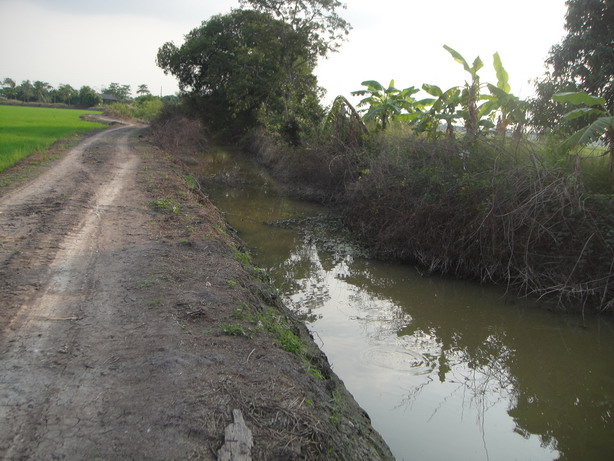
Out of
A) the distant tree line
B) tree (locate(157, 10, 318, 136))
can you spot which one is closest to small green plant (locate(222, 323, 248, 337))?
tree (locate(157, 10, 318, 136))

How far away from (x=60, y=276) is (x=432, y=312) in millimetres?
5842

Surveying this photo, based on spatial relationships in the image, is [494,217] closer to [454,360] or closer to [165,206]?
[454,360]

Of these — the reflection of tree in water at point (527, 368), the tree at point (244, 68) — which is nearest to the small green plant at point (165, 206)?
the reflection of tree in water at point (527, 368)

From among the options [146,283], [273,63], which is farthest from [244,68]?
[146,283]

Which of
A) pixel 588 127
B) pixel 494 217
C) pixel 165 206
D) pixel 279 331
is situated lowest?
pixel 279 331

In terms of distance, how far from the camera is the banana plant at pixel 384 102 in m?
16.6

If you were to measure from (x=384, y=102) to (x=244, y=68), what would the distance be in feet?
49.7

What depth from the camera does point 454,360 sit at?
668 cm

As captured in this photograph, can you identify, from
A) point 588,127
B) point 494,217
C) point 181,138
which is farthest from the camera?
point 181,138

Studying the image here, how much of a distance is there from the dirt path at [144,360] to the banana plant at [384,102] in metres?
10.4

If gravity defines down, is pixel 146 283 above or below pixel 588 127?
below

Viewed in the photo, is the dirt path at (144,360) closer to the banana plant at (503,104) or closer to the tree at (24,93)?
the banana plant at (503,104)

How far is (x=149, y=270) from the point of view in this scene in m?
6.41

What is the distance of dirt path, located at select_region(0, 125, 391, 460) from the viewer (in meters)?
3.30
